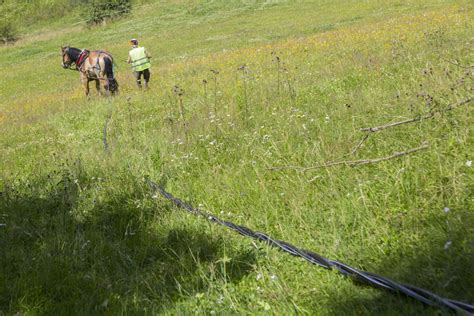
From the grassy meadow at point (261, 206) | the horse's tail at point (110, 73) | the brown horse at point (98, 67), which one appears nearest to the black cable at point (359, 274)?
the grassy meadow at point (261, 206)

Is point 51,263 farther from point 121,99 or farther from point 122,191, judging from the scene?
point 121,99

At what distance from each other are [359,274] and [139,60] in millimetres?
14060

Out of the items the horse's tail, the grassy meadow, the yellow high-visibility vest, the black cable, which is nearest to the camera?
the black cable

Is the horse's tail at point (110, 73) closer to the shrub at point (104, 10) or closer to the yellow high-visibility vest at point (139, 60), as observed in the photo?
the yellow high-visibility vest at point (139, 60)

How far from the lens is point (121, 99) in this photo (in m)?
14.0

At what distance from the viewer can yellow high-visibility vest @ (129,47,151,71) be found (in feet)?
51.8

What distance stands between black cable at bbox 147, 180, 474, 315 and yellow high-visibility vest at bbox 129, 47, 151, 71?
12069mm

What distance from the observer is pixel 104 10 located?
62344 millimetres

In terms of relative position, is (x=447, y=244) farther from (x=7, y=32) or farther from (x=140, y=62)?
(x=7, y=32)

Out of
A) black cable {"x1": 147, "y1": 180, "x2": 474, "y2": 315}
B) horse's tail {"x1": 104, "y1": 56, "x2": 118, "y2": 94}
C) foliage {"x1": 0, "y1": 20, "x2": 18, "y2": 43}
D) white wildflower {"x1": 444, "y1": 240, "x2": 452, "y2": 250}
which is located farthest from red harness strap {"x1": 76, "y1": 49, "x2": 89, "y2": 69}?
foliage {"x1": 0, "y1": 20, "x2": 18, "y2": 43}

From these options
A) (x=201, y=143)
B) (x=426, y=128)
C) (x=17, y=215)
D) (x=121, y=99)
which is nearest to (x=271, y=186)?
(x=426, y=128)

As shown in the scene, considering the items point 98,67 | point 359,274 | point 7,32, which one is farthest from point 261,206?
point 7,32

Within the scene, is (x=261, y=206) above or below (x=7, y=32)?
below

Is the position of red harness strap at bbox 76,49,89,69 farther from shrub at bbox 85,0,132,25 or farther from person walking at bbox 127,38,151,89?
shrub at bbox 85,0,132,25
